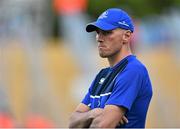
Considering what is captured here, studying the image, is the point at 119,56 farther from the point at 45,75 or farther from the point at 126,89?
the point at 45,75

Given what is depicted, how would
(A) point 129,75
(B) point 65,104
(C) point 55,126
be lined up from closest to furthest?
(A) point 129,75 < (C) point 55,126 < (B) point 65,104

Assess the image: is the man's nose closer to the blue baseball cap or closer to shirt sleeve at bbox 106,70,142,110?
the blue baseball cap

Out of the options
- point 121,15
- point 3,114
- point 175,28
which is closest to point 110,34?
point 121,15

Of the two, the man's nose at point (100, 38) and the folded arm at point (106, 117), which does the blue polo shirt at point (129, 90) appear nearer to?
the folded arm at point (106, 117)

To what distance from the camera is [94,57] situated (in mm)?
17047

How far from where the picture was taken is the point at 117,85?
6797 mm

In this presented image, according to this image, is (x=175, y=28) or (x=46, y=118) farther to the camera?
(x=175, y=28)

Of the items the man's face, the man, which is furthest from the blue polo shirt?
the man's face

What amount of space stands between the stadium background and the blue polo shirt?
625 cm

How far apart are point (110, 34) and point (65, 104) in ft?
30.3

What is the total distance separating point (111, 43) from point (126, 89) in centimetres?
43

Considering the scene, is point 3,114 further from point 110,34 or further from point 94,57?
point 110,34

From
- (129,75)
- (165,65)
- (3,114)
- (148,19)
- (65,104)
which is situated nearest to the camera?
(129,75)

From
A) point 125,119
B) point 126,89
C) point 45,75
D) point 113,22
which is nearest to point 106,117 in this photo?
point 125,119
